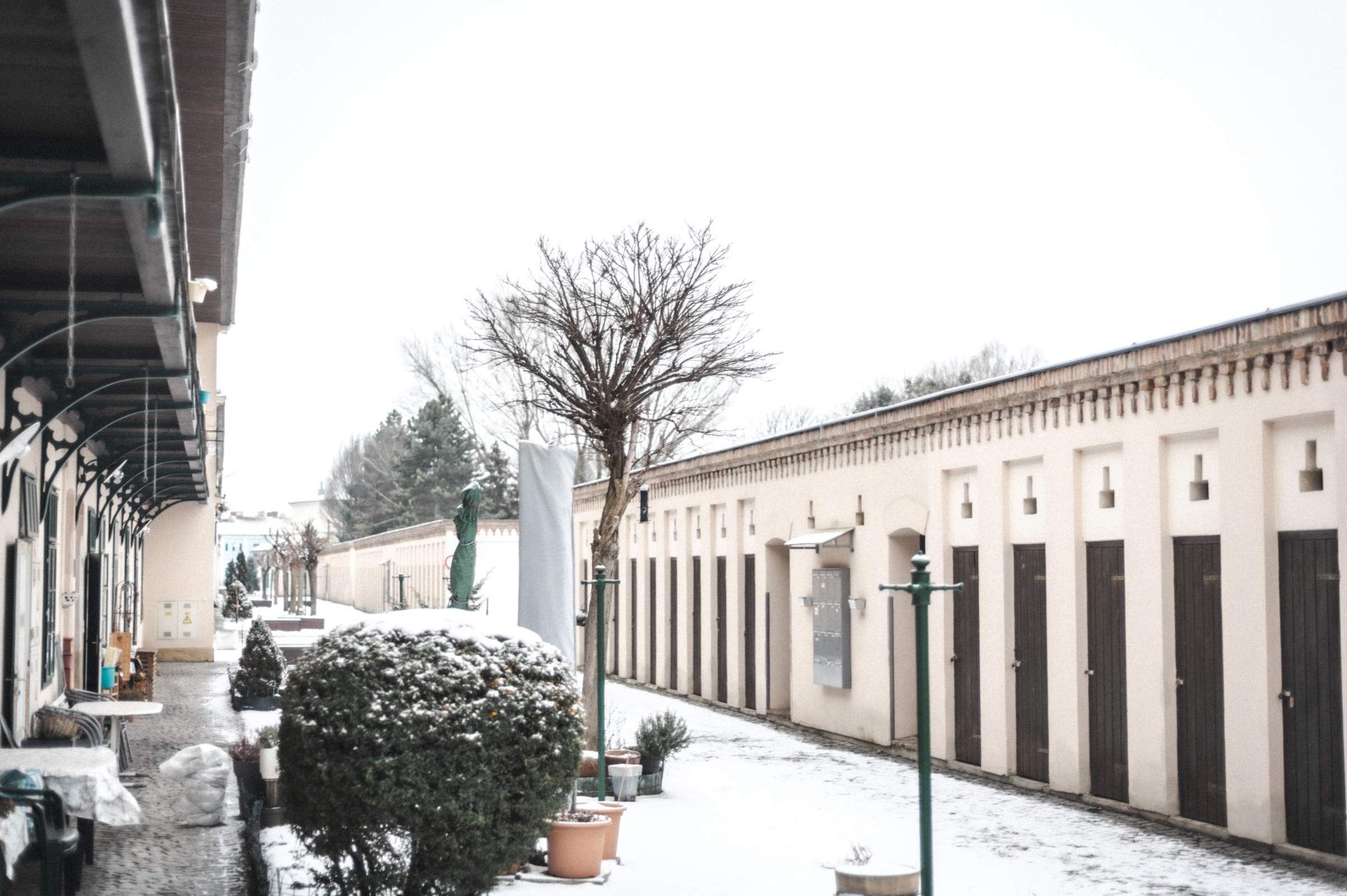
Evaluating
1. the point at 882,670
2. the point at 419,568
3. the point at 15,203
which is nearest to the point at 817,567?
the point at 882,670

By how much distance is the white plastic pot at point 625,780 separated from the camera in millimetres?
12031

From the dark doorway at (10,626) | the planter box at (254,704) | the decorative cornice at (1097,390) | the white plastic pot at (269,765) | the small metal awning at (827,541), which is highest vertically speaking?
the decorative cornice at (1097,390)

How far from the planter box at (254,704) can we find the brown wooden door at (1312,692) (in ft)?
45.2

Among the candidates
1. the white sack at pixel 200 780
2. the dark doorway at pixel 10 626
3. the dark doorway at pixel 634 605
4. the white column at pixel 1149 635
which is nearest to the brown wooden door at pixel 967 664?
the white column at pixel 1149 635

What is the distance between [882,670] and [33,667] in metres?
10.0

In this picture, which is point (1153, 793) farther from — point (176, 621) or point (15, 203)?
point (176, 621)

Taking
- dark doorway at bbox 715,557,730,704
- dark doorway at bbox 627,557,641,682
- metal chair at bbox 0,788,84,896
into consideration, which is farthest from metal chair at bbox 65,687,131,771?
dark doorway at bbox 627,557,641,682

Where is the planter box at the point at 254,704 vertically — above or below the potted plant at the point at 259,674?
below

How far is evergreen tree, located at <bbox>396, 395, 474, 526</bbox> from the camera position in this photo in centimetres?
6975

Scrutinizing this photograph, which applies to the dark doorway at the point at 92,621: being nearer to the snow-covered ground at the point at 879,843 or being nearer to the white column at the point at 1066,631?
the snow-covered ground at the point at 879,843

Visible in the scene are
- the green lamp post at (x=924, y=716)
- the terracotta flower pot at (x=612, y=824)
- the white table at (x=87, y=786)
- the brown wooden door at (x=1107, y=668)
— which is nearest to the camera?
the green lamp post at (x=924, y=716)

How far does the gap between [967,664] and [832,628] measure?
332 cm

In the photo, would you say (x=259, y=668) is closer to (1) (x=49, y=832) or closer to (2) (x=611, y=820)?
(2) (x=611, y=820)

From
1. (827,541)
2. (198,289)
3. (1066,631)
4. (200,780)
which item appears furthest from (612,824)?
(827,541)
